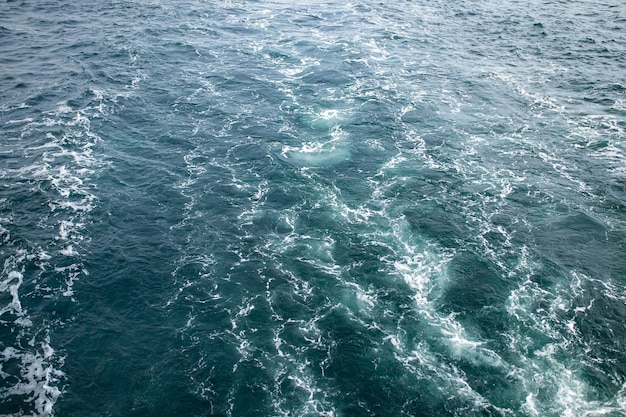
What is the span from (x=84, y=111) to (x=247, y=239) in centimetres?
9152

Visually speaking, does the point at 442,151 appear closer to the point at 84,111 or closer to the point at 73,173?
the point at 73,173

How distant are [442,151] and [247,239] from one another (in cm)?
7267

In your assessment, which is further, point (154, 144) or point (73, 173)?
point (154, 144)

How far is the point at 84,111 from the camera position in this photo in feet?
548

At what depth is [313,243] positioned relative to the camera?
121688 millimetres

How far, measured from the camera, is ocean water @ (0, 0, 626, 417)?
91.6 metres

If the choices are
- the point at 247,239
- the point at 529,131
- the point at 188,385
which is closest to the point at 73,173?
the point at 247,239

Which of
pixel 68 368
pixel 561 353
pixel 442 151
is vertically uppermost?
pixel 442 151

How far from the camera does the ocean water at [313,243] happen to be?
91.6 meters

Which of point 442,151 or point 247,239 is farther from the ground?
point 442,151

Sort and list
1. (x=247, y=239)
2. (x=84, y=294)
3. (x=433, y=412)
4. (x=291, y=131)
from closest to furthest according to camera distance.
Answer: (x=433, y=412), (x=84, y=294), (x=247, y=239), (x=291, y=131)

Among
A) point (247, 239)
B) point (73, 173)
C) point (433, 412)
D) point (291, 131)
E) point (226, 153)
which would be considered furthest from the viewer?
point (291, 131)

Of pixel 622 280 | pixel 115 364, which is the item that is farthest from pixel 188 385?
pixel 622 280

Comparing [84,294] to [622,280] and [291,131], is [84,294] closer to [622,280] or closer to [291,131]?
[291,131]
